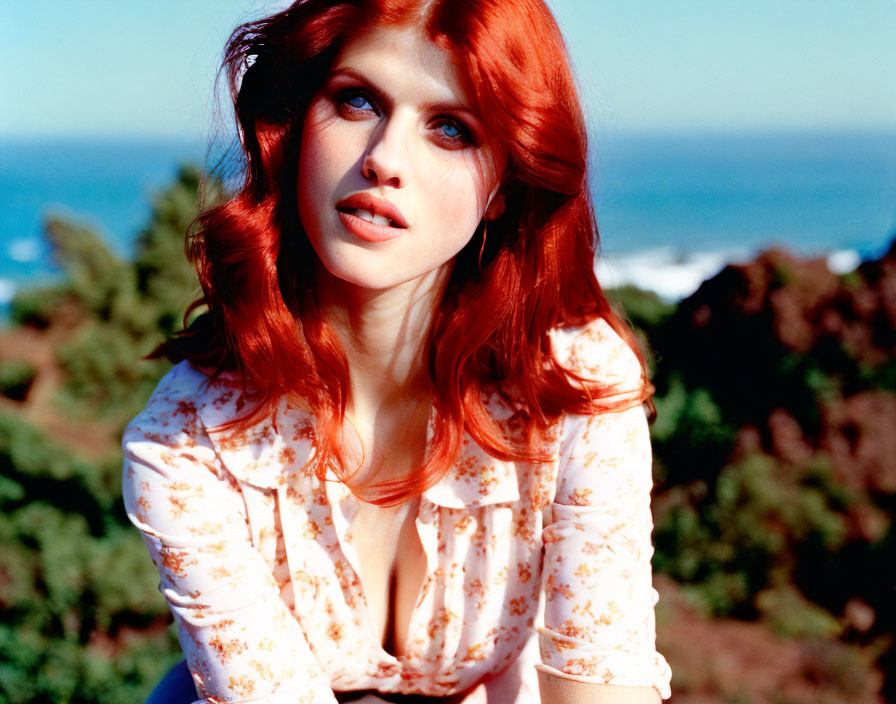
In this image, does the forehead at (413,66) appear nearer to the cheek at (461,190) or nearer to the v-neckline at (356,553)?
the cheek at (461,190)

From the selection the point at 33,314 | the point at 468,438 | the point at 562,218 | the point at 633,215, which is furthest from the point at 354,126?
the point at 633,215

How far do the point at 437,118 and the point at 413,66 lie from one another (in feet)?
0.34

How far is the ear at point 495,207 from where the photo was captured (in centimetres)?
170

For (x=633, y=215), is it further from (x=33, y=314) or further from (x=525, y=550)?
(x=525, y=550)

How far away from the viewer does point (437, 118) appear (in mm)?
1529

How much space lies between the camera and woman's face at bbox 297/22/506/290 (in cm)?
147

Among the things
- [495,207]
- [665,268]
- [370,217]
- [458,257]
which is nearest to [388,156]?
[370,217]

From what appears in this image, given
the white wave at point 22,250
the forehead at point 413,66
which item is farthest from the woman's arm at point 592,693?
the white wave at point 22,250

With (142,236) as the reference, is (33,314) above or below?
below

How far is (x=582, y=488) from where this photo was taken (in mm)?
1699

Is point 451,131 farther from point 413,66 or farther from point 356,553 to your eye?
point 356,553

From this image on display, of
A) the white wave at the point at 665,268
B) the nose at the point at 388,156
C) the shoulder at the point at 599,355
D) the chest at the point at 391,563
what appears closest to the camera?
the nose at the point at 388,156

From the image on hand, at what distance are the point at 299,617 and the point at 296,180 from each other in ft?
3.10

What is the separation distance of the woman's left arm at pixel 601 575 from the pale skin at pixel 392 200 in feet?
0.07
